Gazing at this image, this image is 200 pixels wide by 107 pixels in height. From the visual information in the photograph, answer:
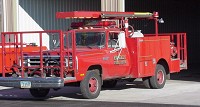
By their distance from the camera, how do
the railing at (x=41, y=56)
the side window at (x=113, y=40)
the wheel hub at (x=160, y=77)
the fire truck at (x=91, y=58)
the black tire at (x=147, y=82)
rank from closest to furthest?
the railing at (x=41, y=56) → the fire truck at (x=91, y=58) → the side window at (x=113, y=40) → the black tire at (x=147, y=82) → the wheel hub at (x=160, y=77)

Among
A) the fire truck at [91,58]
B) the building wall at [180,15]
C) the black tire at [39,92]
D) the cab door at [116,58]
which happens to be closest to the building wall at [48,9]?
the building wall at [180,15]

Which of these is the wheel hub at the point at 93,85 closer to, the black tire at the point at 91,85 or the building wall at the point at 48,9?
the black tire at the point at 91,85

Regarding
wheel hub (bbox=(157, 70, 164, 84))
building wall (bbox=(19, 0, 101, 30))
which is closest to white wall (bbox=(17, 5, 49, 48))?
building wall (bbox=(19, 0, 101, 30))

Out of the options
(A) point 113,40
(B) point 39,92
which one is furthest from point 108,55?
(B) point 39,92

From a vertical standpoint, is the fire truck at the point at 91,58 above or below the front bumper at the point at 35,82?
above

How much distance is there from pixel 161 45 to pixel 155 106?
4.45 m

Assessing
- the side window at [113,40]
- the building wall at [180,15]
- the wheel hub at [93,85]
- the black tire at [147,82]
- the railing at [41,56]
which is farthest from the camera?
the building wall at [180,15]

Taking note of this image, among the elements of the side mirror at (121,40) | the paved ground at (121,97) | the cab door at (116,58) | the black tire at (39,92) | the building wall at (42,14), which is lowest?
the paved ground at (121,97)

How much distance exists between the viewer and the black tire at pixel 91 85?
13.5m

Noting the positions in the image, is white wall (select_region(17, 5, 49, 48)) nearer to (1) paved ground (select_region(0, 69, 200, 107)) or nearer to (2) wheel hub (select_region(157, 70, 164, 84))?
(1) paved ground (select_region(0, 69, 200, 107))

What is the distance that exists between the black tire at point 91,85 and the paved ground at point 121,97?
0.19 meters

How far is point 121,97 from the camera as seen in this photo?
14297 mm

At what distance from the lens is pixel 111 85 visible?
17.0 metres

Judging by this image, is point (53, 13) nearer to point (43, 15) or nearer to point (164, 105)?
point (43, 15)
